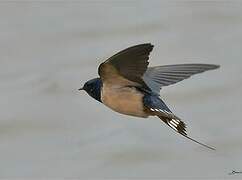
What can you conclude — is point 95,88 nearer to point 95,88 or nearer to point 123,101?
point 95,88

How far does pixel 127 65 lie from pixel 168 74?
0.25 m

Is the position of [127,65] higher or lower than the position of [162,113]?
higher

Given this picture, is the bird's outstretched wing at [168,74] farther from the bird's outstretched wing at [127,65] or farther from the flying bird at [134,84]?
the bird's outstretched wing at [127,65]

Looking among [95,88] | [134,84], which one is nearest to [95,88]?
[95,88]

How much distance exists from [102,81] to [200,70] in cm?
19

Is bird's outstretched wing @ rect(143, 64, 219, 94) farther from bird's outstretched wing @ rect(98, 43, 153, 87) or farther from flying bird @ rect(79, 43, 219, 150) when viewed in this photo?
bird's outstretched wing @ rect(98, 43, 153, 87)

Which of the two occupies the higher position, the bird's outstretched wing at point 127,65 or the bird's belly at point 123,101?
the bird's outstretched wing at point 127,65

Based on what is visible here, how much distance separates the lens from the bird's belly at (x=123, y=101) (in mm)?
1731

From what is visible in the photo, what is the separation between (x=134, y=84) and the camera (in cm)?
175

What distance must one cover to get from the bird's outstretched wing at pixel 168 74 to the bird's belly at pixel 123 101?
0.33 feet

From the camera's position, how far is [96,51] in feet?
10.2

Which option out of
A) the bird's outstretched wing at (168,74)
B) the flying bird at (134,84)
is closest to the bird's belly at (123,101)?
the flying bird at (134,84)

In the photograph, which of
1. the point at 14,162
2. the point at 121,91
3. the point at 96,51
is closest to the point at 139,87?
the point at 121,91

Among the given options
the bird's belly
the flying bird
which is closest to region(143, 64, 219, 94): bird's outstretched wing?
the flying bird
